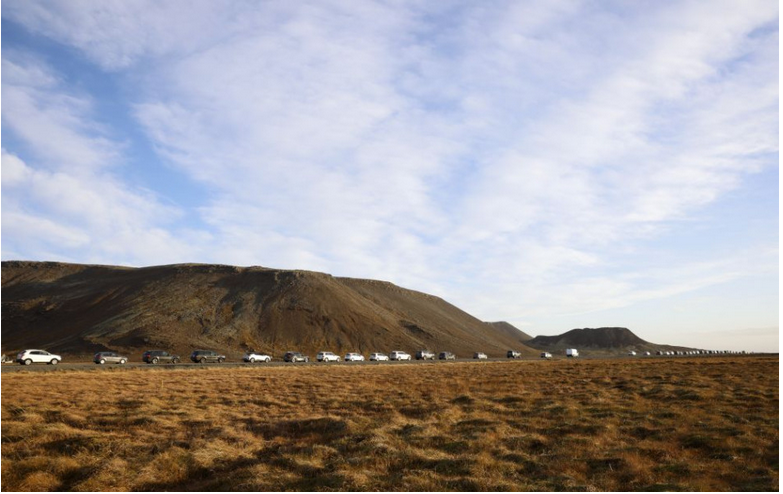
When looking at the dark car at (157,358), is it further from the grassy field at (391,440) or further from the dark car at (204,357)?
the grassy field at (391,440)

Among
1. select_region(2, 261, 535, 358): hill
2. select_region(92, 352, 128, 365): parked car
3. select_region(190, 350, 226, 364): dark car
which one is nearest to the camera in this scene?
select_region(92, 352, 128, 365): parked car

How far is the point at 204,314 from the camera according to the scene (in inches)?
4254

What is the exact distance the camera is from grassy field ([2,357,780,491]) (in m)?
11.9

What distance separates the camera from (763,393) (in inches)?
1034

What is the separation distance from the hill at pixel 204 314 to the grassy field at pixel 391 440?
230ft

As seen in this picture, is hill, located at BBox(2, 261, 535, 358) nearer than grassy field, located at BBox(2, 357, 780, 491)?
No

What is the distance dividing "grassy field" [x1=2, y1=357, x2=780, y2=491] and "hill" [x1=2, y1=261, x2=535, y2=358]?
70.1 meters

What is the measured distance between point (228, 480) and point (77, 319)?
4560 inches

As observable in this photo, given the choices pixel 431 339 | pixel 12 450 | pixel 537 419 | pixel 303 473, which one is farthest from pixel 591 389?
pixel 431 339

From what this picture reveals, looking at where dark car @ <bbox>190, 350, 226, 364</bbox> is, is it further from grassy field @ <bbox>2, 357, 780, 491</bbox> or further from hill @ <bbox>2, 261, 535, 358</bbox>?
grassy field @ <bbox>2, 357, 780, 491</bbox>

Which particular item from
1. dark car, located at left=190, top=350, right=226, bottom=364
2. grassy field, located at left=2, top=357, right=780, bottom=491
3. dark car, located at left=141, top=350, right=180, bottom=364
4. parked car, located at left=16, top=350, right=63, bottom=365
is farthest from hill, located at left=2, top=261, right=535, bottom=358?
grassy field, located at left=2, top=357, right=780, bottom=491

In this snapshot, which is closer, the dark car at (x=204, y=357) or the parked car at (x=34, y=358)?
the parked car at (x=34, y=358)

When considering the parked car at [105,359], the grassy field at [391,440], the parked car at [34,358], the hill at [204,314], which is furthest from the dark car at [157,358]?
the grassy field at [391,440]

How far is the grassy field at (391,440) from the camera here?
11898 millimetres
